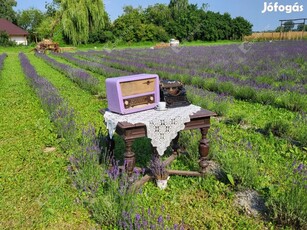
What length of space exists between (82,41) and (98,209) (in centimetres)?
3834

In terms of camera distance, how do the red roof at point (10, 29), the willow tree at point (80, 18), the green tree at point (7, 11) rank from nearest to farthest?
the willow tree at point (80, 18)
the red roof at point (10, 29)
the green tree at point (7, 11)

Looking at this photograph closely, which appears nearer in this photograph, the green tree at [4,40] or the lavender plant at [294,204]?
the lavender plant at [294,204]

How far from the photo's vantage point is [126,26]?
4678 cm

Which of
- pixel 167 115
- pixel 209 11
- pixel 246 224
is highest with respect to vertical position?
pixel 209 11

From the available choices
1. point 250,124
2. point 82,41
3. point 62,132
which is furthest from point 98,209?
point 82,41

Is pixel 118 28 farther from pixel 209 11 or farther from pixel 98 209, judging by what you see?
pixel 98 209

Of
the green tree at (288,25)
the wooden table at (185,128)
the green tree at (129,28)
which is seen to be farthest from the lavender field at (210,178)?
the green tree at (129,28)

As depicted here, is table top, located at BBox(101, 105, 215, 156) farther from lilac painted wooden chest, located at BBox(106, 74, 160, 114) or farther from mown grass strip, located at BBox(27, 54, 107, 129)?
mown grass strip, located at BBox(27, 54, 107, 129)

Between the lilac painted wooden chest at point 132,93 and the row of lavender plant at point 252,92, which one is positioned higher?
the lilac painted wooden chest at point 132,93

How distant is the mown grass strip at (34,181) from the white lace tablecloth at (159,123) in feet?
3.39

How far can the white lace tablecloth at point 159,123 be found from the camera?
329 centimetres

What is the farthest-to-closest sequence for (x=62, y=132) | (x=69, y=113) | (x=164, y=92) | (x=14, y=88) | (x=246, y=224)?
(x=14, y=88)
(x=69, y=113)
(x=62, y=132)
(x=164, y=92)
(x=246, y=224)

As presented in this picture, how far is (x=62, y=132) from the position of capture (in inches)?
208

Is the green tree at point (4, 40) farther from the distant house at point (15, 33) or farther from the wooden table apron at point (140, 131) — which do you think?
the wooden table apron at point (140, 131)
